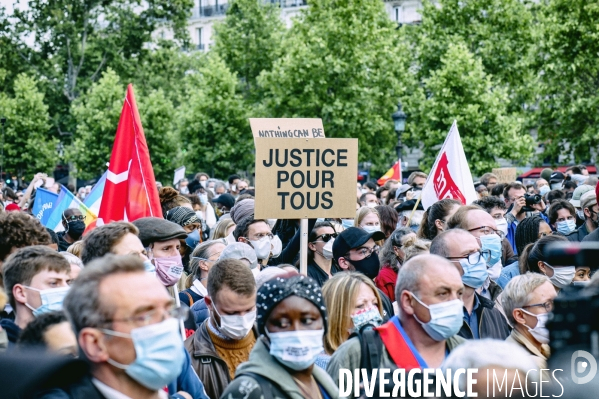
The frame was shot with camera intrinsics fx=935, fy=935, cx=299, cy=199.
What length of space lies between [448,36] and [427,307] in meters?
37.4

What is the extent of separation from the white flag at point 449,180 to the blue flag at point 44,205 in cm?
461

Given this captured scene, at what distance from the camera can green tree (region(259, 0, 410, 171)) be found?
124 feet

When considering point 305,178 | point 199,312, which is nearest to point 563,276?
point 305,178

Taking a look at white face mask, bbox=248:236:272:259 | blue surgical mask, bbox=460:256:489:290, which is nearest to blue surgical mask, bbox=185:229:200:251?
white face mask, bbox=248:236:272:259

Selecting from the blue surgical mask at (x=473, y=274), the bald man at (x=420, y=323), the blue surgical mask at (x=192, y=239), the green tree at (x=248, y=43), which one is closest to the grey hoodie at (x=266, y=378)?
the bald man at (x=420, y=323)

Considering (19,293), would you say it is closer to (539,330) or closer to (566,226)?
(539,330)

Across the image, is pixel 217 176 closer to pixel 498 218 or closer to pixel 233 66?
pixel 233 66

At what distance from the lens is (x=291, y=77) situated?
3834 cm

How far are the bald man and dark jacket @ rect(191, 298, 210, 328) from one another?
168 cm

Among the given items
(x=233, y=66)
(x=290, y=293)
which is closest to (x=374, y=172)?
(x=233, y=66)

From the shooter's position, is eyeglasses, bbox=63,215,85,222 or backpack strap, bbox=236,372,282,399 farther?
eyeglasses, bbox=63,215,85,222

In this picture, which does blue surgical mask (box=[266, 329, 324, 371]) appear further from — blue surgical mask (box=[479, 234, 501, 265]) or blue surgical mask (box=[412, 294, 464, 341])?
blue surgical mask (box=[479, 234, 501, 265])

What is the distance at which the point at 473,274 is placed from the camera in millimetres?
6156

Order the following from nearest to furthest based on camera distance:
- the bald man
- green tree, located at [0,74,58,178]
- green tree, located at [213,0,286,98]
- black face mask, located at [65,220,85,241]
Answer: the bald man
black face mask, located at [65,220,85,241]
green tree, located at [0,74,58,178]
green tree, located at [213,0,286,98]
